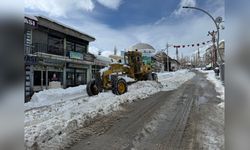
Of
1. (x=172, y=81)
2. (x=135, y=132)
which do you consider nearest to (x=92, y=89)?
(x=135, y=132)

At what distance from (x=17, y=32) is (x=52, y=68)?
51.1ft

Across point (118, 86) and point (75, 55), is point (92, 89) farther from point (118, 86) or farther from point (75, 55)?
point (75, 55)

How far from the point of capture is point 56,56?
15.6 m

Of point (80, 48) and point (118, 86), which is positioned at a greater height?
point (80, 48)

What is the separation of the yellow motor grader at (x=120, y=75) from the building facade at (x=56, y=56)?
12.9 ft

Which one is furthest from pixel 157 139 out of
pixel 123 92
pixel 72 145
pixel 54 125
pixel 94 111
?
pixel 123 92

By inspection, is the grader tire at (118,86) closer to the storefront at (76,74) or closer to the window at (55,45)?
→ the window at (55,45)

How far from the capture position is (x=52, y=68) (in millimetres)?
15867

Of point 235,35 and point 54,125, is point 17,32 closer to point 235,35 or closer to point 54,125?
point 235,35

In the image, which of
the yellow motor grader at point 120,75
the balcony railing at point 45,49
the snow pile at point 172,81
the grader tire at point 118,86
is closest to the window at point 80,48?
the balcony railing at point 45,49

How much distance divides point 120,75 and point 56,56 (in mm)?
6677

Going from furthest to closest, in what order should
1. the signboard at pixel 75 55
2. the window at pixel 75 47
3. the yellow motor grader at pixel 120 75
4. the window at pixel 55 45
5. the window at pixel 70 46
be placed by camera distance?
the window at pixel 75 47 < the window at pixel 70 46 < the signboard at pixel 75 55 < the window at pixel 55 45 < the yellow motor grader at pixel 120 75

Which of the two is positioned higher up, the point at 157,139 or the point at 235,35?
the point at 235,35

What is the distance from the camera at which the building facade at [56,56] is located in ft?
44.6
